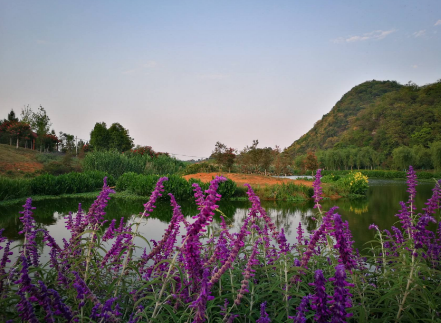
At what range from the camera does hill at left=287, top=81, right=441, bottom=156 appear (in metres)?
78.4

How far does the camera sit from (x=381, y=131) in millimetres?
87750

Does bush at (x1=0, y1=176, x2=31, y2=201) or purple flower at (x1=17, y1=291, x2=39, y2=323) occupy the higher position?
purple flower at (x1=17, y1=291, x2=39, y2=323)

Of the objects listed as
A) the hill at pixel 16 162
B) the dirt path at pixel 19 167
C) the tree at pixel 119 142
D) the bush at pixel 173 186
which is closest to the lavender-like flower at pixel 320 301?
the bush at pixel 173 186

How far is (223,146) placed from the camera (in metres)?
27.8

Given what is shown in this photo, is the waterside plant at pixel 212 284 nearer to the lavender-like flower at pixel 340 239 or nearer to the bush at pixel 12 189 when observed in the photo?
the lavender-like flower at pixel 340 239

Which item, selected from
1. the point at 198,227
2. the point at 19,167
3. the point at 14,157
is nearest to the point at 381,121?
the point at 19,167

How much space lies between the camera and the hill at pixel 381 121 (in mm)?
78375

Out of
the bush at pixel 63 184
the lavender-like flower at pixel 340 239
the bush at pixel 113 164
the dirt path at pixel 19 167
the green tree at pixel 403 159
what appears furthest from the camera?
the green tree at pixel 403 159

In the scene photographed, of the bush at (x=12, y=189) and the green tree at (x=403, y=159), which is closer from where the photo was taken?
the bush at (x=12, y=189)

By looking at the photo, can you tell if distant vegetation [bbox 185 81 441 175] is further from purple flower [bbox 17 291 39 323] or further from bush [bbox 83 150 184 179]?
purple flower [bbox 17 291 39 323]

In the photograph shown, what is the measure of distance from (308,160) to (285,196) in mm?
16988

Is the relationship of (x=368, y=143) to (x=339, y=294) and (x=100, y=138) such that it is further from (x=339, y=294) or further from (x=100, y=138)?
(x=339, y=294)

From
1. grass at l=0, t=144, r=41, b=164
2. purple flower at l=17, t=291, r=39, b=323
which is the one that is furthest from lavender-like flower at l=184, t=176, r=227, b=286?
grass at l=0, t=144, r=41, b=164

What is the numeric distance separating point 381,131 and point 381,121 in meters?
15.0
